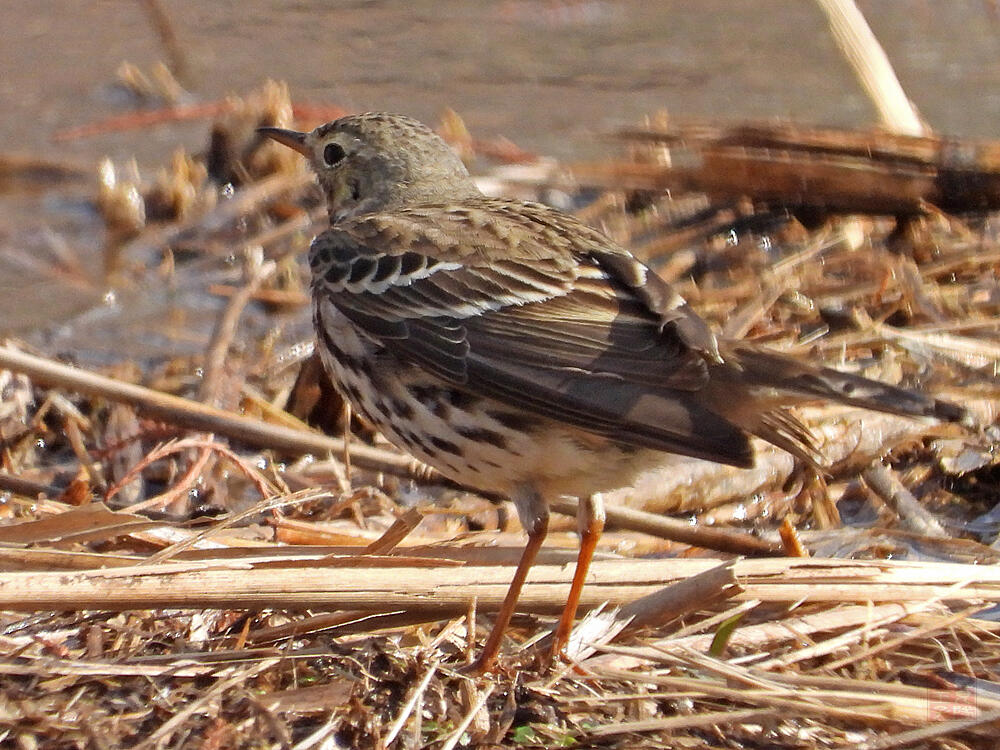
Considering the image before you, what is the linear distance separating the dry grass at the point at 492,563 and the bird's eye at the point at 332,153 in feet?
3.30

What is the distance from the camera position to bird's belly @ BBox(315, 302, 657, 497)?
4.68 m

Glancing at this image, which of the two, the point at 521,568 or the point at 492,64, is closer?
the point at 521,568

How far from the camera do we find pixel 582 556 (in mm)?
4863

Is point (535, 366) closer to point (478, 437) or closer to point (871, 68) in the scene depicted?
point (478, 437)

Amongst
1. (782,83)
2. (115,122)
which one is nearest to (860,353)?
(782,83)

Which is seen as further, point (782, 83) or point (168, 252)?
point (782, 83)

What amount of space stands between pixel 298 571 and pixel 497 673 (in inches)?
24.8

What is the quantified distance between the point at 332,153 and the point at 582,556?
232 cm

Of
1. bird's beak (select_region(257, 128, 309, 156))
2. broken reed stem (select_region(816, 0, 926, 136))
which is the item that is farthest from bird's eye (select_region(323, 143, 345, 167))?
broken reed stem (select_region(816, 0, 926, 136))

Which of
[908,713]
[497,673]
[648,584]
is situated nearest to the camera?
[908,713]

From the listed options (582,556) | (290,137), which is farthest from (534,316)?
(290,137)

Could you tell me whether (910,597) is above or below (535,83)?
below

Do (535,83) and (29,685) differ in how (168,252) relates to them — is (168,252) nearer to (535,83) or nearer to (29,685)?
(535,83)

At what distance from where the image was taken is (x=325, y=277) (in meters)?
5.47
